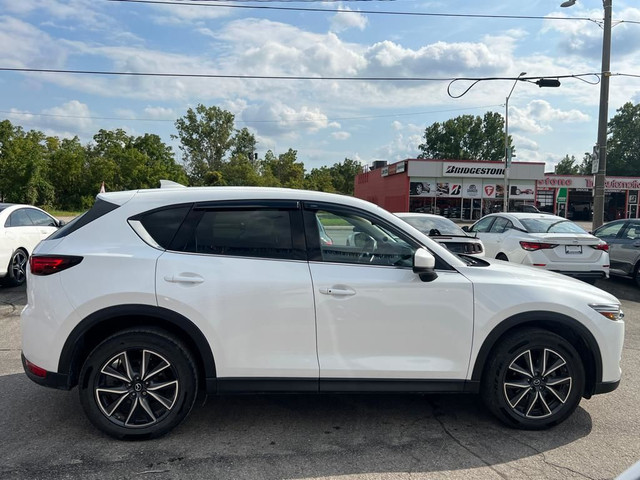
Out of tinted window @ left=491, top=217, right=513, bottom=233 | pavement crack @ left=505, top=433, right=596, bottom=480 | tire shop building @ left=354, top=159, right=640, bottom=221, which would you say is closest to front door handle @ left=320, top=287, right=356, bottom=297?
pavement crack @ left=505, top=433, right=596, bottom=480

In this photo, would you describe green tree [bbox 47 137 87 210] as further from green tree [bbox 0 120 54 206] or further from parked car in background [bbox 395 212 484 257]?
parked car in background [bbox 395 212 484 257]

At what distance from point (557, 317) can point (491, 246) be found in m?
6.76

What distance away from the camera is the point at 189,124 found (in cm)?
7700

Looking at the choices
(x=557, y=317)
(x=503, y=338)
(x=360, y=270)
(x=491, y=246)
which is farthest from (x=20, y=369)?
(x=491, y=246)

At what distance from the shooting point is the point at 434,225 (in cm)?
948

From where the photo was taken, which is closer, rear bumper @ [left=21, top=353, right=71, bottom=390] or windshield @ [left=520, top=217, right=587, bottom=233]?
rear bumper @ [left=21, top=353, right=71, bottom=390]

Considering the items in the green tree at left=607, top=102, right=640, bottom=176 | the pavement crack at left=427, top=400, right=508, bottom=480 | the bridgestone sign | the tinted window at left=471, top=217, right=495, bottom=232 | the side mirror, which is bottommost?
the pavement crack at left=427, top=400, right=508, bottom=480

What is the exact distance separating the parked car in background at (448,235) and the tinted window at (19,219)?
6.90m

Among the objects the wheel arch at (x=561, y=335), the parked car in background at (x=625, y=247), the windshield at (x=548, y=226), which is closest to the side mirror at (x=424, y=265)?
the wheel arch at (x=561, y=335)

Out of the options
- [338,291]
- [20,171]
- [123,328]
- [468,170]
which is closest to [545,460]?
[338,291]

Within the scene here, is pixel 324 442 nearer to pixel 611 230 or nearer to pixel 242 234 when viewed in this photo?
pixel 242 234

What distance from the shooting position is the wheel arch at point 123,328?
3318 mm

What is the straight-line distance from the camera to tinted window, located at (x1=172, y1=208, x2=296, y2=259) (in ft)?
11.5

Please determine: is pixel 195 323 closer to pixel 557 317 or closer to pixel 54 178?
pixel 557 317
